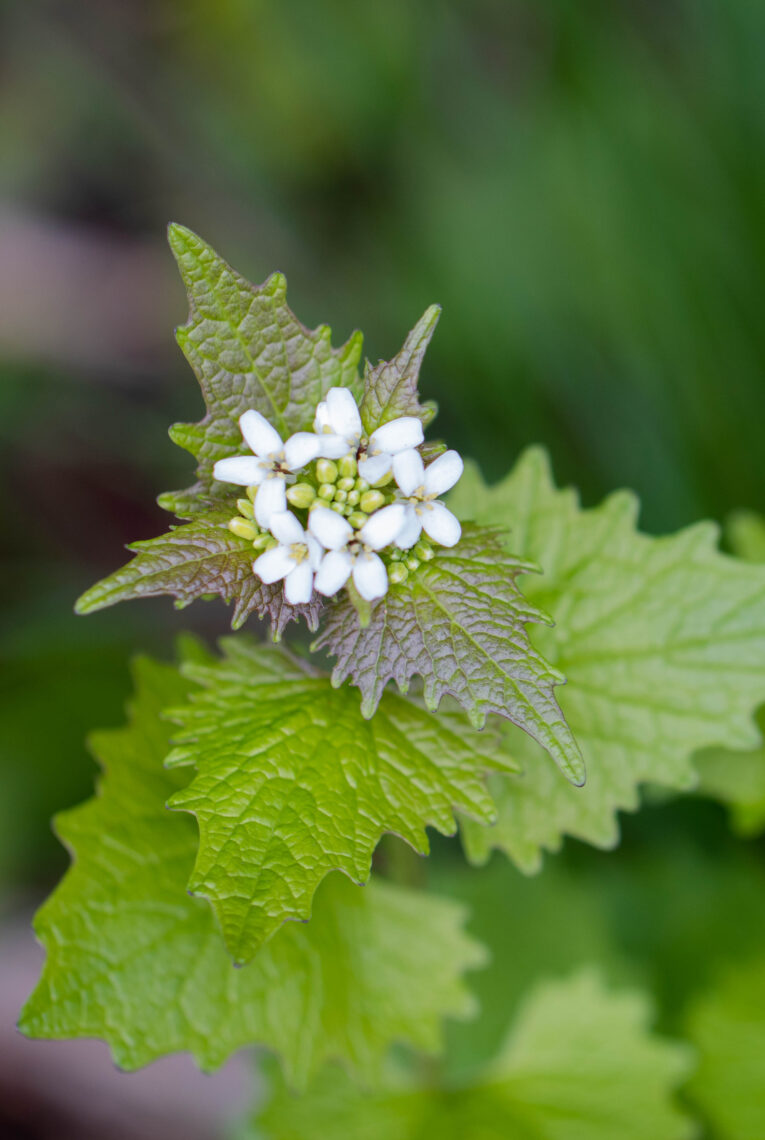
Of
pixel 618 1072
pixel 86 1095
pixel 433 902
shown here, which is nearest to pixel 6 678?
pixel 86 1095

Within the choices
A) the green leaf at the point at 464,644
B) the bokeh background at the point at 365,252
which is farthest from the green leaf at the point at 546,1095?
the green leaf at the point at 464,644

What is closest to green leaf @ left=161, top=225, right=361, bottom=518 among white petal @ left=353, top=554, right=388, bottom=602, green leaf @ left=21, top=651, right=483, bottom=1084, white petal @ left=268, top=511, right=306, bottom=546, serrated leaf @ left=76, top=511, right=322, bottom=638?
serrated leaf @ left=76, top=511, right=322, bottom=638

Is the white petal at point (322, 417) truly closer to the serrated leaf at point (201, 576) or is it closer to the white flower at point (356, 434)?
the white flower at point (356, 434)

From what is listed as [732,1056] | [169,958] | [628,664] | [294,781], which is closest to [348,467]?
[294,781]

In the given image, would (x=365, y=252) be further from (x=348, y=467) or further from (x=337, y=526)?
(x=337, y=526)

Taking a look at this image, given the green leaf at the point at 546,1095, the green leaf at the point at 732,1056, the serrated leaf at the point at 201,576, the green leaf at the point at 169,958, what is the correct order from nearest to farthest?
the serrated leaf at the point at 201,576 → the green leaf at the point at 169,958 → the green leaf at the point at 546,1095 → the green leaf at the point at 732,1056

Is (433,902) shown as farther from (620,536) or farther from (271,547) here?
(271,547)

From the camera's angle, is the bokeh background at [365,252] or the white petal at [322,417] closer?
the white petal at [322,417]
